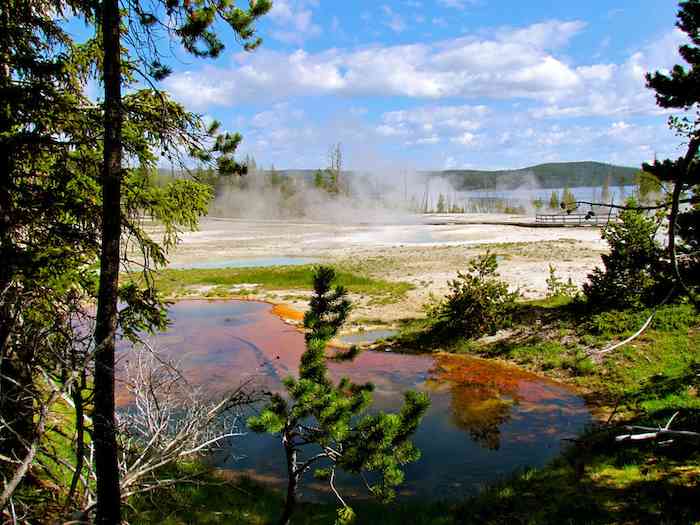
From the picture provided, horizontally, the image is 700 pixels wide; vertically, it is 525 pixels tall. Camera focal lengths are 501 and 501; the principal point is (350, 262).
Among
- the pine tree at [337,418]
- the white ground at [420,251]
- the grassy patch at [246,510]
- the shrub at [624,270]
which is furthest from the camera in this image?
the white ground at [420,251]

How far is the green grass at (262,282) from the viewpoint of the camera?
88.7 ft

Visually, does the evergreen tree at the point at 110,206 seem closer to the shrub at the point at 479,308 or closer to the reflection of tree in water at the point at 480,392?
the reflection of tree in water at the point at 480,392

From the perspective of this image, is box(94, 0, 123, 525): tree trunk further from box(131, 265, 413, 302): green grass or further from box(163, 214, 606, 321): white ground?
box(131, 265, 413, 302): green grass

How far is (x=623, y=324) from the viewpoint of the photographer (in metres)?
15.8

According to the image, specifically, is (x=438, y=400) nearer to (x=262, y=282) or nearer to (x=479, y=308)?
(x=479, y=308)

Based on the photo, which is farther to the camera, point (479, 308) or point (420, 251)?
point (420, 251)

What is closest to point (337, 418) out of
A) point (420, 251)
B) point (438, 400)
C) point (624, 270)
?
point (438, 400)

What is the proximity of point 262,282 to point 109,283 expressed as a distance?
84.8 feet

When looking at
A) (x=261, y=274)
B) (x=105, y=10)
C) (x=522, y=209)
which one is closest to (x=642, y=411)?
(x=105, y=10)

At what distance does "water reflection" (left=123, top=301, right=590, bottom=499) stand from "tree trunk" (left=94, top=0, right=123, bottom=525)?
312 cm

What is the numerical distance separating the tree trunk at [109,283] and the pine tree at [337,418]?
141 centimetres

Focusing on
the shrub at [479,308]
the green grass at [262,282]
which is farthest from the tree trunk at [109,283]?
the green grass at [262,282]

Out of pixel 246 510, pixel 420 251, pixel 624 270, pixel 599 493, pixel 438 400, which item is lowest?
pixel 438 400

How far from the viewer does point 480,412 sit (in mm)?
12594
